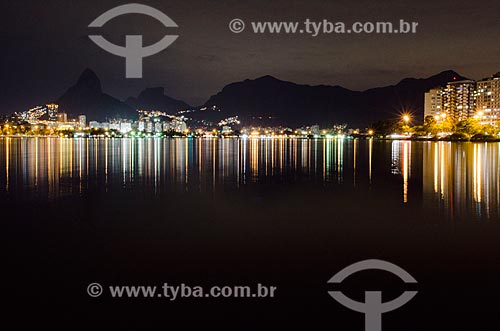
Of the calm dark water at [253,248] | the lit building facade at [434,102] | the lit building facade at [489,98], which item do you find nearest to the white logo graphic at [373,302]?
the calm dark water at [253,248]

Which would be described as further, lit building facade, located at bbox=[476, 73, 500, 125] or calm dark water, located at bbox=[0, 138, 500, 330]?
lit building facade, located at bbox=[476, 73, 500, 125]

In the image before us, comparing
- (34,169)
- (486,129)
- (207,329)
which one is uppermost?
(486,129)

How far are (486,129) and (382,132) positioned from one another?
58.3 meters

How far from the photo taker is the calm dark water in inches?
267

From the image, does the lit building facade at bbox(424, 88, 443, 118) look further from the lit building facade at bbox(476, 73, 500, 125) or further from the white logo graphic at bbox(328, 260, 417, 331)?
the white logo graphic at bbox(328, 260, 417, 331)

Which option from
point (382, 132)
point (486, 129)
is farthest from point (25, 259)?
point (382, 132)

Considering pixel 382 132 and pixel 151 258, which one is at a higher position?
pixel 382 132

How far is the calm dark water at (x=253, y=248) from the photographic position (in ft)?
22.2

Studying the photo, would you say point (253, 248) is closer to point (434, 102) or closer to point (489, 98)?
point (489, 98)

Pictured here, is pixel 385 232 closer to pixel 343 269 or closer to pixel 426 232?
pixel 426 232

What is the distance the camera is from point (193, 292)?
7465 mm

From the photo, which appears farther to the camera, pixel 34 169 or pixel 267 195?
pixel 34 169

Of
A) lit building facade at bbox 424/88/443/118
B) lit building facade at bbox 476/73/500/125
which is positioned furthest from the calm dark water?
lit building facade at bbox 424/88/443/118

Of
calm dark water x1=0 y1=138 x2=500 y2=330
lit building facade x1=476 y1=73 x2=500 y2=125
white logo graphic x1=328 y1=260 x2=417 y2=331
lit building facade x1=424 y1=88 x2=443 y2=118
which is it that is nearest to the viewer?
white logo graphic x1=328 y1=260 x2=417 y2=331
